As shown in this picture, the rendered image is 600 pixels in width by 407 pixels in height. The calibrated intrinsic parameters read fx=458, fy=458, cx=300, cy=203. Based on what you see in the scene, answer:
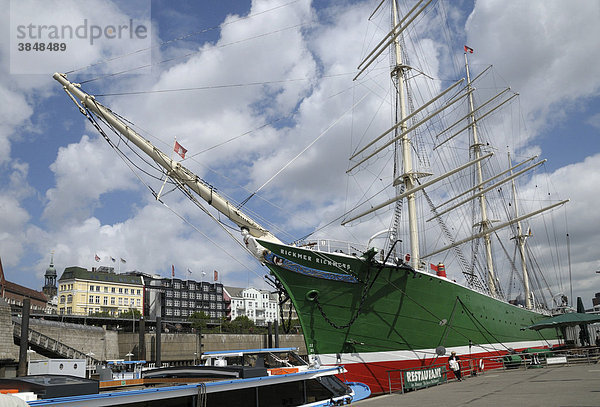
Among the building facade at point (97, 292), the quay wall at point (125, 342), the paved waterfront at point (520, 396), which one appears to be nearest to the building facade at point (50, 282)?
the building facade at point (97, 292)

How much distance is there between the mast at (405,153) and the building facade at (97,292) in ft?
234

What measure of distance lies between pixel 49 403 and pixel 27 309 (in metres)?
20.4

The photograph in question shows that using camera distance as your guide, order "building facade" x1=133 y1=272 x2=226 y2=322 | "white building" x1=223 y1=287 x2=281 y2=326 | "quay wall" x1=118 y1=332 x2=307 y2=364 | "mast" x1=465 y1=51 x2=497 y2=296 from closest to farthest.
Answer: "quay wall" x1=118 y1=332 x2=307 y2=364, "mast" x1=465 y1=51 x2=497 y2=296, "building facade" x1=133 y1=272 x2=226 y2=322, "white building" x1=223 y1=287 x2=281 y2=326

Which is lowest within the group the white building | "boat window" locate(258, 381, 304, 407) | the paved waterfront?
the paved waterfront

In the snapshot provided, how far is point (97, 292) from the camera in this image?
3634 inches

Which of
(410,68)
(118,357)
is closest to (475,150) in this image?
(410,68)

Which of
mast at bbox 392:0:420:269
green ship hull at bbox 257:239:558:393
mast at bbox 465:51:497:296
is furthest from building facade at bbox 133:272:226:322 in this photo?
green ship hull at bbox 257:239:558:393

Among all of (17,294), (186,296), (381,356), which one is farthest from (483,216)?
(186,296)

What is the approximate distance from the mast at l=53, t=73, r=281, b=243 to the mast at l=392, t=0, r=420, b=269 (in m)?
8.92

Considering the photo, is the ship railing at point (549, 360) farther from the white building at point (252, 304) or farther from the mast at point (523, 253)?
the white building at point (252, 304)

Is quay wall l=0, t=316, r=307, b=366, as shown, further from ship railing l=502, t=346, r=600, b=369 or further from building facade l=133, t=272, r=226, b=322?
building facade l=133, t=272, r=226, b=322

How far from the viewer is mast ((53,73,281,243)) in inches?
684

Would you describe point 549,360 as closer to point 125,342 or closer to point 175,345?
point 175,345

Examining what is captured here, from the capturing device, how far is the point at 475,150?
42250mm
